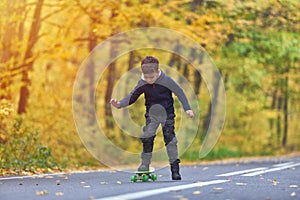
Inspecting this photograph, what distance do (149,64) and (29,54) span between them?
1008 centimetres

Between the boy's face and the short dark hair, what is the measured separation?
7cm

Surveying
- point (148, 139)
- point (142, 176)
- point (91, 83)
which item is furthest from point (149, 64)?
point (91, 83)

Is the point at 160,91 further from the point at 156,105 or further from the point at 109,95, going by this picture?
the point at 109,95

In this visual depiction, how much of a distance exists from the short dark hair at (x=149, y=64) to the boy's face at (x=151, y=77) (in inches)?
2.6

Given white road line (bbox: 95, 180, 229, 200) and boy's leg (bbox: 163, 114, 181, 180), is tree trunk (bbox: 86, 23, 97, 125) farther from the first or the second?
white road line (bbox: 95, 180, 229, 200)

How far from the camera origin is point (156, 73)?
10070mm

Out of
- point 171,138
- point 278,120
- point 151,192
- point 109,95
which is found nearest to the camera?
point 151,192

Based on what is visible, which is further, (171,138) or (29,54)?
(29,54)

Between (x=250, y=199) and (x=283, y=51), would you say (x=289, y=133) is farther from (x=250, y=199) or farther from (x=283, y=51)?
(x=250, y=199)

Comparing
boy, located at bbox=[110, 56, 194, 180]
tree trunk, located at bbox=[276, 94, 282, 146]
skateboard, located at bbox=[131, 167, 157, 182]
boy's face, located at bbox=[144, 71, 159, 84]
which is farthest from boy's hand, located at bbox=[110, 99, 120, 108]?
tree trunk, located at bbox=[276, 94, 282, 146]

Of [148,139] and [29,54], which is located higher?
[29,54]

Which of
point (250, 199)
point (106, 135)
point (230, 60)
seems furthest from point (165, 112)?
point (230, 60)

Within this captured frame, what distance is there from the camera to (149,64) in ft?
32.7

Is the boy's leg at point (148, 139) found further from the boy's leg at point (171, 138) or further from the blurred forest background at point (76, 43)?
the blurred forest background at point (76, 43)
